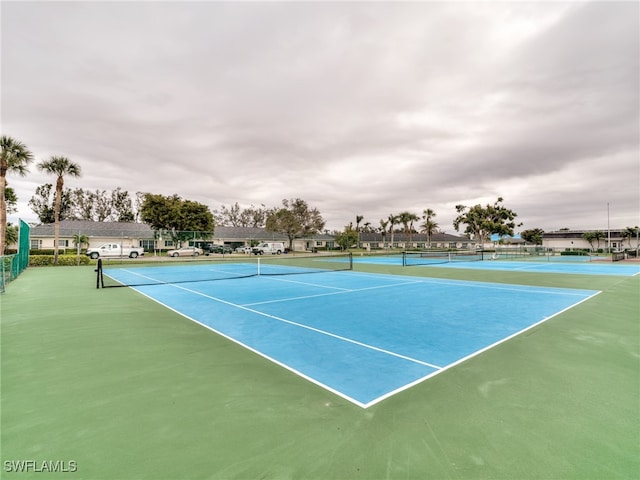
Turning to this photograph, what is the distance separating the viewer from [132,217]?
8219 centimetres

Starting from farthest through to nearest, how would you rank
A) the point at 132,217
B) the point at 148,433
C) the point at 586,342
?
the point at 132,217 < the point at 586,342 < the point at 148,433

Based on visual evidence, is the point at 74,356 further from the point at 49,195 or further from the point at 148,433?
the point at 49,195

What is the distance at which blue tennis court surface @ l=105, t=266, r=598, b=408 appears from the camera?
5133mm

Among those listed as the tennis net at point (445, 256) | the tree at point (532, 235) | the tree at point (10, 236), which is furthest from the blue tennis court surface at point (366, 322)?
the tree at point (532, 235)

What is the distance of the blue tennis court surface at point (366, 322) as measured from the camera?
513 centimetres

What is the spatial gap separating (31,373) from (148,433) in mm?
3233

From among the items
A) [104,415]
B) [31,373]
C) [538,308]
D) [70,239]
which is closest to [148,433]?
[104,415]

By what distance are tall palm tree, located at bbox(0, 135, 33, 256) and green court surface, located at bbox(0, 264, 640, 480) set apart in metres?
27.0

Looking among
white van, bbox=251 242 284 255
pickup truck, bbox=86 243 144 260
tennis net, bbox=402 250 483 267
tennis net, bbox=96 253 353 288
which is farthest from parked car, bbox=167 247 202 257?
tennis net, bbox=402 250 483 267

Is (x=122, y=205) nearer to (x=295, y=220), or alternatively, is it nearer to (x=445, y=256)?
(x=295, y=220)

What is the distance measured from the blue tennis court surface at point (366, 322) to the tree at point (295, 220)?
49.1m

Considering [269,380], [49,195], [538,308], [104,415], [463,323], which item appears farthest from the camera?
[49,195]

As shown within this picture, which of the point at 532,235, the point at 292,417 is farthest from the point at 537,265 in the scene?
the point at 532,235

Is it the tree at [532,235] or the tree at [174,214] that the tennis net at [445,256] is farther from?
the tree at [532,235]
